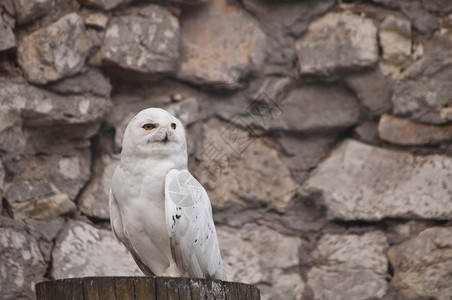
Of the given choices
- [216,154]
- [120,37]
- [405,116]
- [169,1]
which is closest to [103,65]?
[120,37]

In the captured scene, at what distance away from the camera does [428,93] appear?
3.60 m

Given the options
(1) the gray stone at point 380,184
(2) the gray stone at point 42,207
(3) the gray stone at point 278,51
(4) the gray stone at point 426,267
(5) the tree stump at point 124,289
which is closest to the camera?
(5) the tree stump at point 124,289

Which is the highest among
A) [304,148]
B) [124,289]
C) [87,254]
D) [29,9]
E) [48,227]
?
[29,9]

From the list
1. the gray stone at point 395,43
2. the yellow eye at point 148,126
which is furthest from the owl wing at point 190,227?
the gray stone at point 395,43

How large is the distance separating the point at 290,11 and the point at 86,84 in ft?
4.06

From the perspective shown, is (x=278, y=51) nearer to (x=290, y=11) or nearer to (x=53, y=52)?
(x=290, y=11)

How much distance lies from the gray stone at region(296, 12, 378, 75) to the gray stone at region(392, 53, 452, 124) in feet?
0.79

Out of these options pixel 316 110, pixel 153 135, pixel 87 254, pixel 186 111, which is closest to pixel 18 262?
pixel 87 254

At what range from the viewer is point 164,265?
8.91 ft

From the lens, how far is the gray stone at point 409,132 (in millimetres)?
3589

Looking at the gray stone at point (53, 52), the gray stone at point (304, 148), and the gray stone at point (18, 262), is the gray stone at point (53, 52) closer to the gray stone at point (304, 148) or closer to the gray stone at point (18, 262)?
the gray stone at point (18, 262)

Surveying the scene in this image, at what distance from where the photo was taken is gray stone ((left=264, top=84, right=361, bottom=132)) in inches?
147

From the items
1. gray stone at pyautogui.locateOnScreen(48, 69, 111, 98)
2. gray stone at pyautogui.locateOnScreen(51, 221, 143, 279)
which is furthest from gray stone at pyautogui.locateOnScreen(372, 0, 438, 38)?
gray stone at pyautogui.locateOnScreen(51, 221, 143, 279)

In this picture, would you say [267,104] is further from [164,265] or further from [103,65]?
[164,265]
